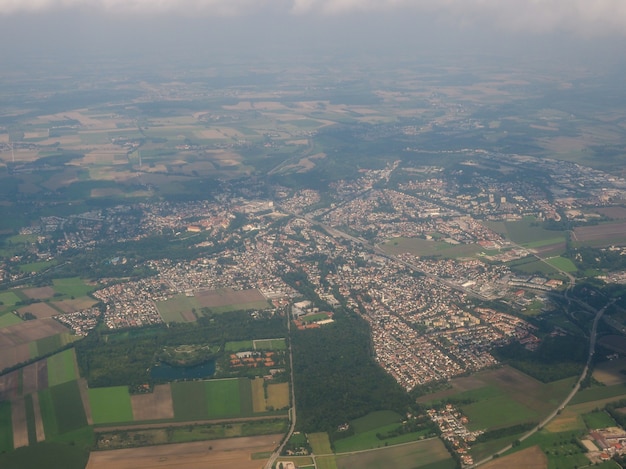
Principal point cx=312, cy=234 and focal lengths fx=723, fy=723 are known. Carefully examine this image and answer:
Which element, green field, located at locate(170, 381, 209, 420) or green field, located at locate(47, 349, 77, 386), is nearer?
green field, located at locate(170, 381, 209, 420)

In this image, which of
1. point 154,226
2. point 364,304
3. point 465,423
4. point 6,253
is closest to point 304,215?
point 154,226

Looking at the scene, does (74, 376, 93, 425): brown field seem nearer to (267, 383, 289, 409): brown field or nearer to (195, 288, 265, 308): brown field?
(267, 383, 289, 409): brown field

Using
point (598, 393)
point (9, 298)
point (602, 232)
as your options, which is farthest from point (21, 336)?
point (602, 232)

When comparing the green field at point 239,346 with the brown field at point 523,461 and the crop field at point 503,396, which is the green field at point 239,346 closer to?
the crop field at point 503,396

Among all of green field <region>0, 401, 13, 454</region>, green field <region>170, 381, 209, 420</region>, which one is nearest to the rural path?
green field <region>170, 381, 209, 420</region>

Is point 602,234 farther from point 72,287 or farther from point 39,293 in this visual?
point 39,293

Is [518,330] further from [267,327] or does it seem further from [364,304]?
[267,327]
